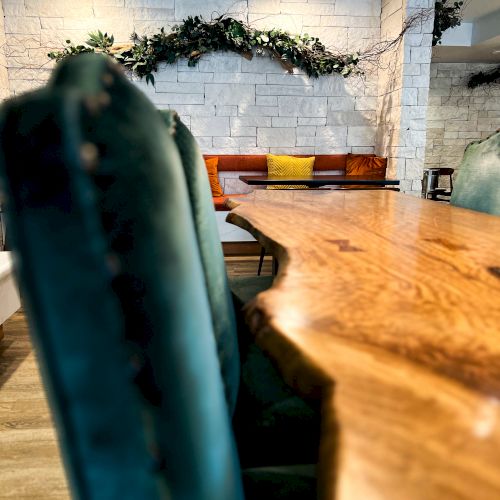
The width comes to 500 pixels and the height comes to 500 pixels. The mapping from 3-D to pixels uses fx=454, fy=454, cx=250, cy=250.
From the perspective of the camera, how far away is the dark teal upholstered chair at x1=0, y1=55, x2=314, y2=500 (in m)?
0.25

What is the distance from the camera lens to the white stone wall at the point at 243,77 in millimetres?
4703

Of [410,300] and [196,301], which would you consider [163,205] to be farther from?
[410,300]

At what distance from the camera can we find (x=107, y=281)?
266mm

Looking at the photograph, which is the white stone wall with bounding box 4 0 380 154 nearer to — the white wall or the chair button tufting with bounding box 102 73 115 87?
the white wall

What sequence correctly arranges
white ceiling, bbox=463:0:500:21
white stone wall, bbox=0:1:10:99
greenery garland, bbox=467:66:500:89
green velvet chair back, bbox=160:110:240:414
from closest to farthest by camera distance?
green velvet chair back, bbox=160:110:240:414, white stone wall, bbox=0:1:10:99, white ceiling, bbox=463:0:500:21, greenery garland, bbox=467:66:500:89

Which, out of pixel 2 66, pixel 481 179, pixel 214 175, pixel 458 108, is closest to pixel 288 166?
pixel 214 175

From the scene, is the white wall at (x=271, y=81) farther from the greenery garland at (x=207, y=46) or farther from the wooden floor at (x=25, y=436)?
the wooden floor at (x=25, y=436)

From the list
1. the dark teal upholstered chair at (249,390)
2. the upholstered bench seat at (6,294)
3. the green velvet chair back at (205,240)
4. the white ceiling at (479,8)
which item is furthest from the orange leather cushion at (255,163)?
the green velvet chair back at (205,240)

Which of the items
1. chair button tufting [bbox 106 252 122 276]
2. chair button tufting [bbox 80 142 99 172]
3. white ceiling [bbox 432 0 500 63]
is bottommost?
chair button tufting [bbox 106 252 122 276]

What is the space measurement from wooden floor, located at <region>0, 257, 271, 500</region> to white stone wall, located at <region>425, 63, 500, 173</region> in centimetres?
859

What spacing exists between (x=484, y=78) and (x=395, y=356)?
9.72m

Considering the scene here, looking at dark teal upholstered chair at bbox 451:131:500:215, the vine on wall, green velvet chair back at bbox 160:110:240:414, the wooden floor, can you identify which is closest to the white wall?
the vine on wall

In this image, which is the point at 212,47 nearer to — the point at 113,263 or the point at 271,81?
the point at 271,81

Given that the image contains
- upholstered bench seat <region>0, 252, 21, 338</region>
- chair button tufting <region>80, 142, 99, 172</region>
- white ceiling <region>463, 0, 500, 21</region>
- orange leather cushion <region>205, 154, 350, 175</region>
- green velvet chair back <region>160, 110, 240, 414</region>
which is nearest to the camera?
chair button tufting <region>80, 142, 99, 172</region>
